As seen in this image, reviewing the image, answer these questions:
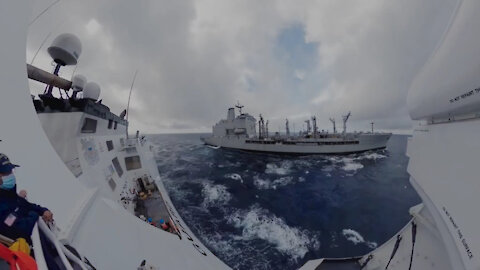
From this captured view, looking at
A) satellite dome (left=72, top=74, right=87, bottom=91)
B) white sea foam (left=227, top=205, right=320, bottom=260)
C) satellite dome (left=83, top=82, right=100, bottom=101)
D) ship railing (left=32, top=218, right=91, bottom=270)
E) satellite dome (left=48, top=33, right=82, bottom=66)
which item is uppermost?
satellite dome (left=48, top=33, right=82, bottom=66)

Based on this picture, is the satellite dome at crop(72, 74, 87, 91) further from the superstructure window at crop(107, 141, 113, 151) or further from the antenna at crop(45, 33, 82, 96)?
the superstructure window at crop(107, 141, 113, 151)

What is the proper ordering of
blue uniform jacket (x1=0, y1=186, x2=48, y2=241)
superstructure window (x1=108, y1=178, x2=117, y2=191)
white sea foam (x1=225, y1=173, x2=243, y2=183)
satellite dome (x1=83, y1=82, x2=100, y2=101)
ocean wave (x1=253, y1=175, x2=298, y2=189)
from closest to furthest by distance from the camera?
blue uniform jacket (x1=0, y1=186, x2=48, y2=241) → superstructure window (x1=108, y1=178, x2=117, y2=191) → satellite dome (x1=83, y1=82, x2=100, y2=101) → ocean wave (x1=253, y1=175, x2=298, y2=189) → white sea foam (x1=225, y1=173, x2=243, y2=183)

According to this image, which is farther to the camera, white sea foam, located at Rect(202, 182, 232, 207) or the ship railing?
white sea foam, located at Rect(202, 182, 232, 207)

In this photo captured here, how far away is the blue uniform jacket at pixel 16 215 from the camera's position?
4.44ft

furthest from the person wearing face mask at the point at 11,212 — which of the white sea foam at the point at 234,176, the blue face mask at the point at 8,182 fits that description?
the white sea foam at the point at 234,176

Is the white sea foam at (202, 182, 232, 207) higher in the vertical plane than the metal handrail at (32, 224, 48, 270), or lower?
lower

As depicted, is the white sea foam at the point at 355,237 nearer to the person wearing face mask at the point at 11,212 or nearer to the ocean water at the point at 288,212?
the ocean water at the point at 288,212

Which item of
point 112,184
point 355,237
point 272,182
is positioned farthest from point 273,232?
point 272,182

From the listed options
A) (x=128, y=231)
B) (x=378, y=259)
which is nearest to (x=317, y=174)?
(x=378, y=259)

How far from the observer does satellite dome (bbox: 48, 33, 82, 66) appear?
5.60m

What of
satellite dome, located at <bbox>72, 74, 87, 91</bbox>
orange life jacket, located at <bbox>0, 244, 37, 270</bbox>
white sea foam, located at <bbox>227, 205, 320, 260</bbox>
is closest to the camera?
orange life jacket, located at <bbox>0, 244, 37, 270</bbox>

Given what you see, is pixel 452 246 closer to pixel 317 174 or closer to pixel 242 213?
pixel 242 213

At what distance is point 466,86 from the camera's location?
1802 millimetres

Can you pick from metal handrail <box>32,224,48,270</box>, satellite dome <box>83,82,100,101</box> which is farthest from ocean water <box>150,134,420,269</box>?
satellite dome <box>83,82,100,101</box>
